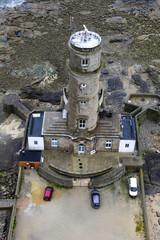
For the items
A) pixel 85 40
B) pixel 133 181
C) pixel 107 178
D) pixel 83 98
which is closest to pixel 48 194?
pixel 107 178

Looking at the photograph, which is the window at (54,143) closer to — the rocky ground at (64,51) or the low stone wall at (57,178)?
the low stone wall at (57,178)

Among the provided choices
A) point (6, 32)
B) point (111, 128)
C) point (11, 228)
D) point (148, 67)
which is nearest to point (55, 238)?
point (11, 228)

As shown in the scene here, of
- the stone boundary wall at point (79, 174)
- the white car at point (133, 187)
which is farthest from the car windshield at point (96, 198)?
the white car at point (133, 187)

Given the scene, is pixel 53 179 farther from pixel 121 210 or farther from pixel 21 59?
pixel 21 59

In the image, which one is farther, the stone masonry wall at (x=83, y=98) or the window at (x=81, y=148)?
the window at (x=81, y=148)

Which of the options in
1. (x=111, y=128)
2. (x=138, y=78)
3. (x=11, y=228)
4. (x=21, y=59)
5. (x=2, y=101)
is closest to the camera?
(x=11, y=228)

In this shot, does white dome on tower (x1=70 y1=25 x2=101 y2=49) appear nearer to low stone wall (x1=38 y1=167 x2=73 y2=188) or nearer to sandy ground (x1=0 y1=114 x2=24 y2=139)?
low stone wall (x1=38 y1=167 x2=73 y2=188)
